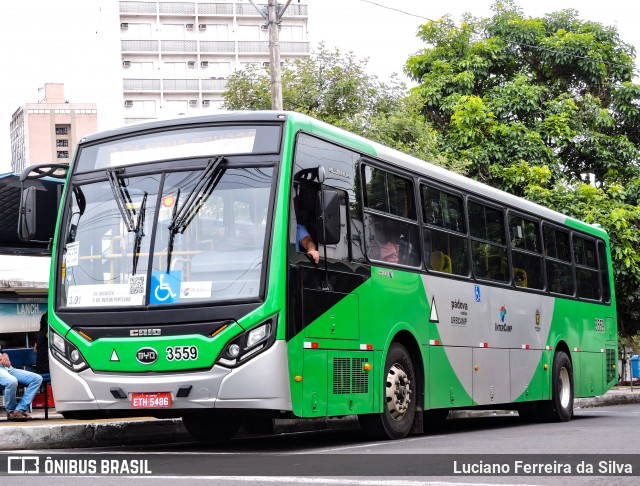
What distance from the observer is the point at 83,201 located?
37.2 ft

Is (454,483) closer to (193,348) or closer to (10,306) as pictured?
(193,348)

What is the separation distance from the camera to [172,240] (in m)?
10.5

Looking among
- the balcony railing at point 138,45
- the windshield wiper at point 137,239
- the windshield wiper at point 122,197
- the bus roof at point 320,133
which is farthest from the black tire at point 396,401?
the balcony railing at point 138,45

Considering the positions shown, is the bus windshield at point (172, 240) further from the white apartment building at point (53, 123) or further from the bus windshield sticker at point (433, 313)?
the white apartment building at point (53, 123)

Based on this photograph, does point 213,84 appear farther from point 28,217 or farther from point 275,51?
point 28,217

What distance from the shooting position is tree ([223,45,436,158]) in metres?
27.2

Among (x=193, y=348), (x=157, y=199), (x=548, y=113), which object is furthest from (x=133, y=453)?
(x=548, y=113)

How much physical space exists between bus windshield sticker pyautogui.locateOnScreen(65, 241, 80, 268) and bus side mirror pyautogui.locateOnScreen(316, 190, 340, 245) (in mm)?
2458

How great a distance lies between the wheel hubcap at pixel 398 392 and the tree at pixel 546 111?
18.7 metres

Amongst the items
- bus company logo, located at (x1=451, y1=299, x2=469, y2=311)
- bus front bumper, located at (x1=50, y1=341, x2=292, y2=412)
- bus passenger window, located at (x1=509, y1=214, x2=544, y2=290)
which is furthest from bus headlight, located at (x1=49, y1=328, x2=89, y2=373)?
bus passenger window, located at (x1=509, y1=214, x2=544, y2=290)

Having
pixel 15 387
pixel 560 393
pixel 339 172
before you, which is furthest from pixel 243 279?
pixel 560 393

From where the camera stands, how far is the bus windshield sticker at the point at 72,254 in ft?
36.6

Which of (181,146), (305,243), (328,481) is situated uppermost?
(181,146)

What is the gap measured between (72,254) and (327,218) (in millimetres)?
2636
